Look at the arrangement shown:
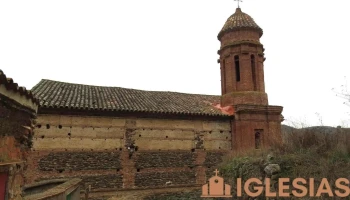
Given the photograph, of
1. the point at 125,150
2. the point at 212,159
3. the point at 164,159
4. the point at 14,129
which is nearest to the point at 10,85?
the point at 14,129

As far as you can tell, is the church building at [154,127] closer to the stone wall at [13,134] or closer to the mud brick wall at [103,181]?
the mud brick wall at [103,181]

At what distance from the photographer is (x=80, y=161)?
41.0 feet

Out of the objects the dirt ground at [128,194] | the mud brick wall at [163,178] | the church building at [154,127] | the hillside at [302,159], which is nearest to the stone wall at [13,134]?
the hillside at [302,159]

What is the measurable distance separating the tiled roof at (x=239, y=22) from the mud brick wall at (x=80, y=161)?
415 inches

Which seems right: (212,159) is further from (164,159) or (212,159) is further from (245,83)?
(245,83)

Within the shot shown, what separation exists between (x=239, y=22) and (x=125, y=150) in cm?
1082

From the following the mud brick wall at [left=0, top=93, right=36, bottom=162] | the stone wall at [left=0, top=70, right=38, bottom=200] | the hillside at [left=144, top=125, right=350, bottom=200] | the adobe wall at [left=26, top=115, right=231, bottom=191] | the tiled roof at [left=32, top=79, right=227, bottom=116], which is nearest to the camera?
the stone wall at [left=0, top=70, right=38, bottom=200]

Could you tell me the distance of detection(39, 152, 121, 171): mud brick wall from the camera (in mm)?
11977

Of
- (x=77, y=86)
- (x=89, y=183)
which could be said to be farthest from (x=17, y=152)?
(x=77, y=86)

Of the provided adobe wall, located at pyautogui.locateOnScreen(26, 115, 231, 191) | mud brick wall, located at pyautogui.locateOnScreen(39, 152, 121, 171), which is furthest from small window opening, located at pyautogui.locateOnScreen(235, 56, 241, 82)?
mud brick wall, located at pyautogui.locateOnScreen(39, 152, 121, 171)

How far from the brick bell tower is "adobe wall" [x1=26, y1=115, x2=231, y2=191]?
3.73 ft

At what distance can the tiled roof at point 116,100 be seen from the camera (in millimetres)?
12820

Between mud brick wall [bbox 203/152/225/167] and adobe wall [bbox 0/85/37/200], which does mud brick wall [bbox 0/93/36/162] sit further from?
mud brick wall [bbox 203/152/225/167]

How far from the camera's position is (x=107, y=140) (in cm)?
1320
